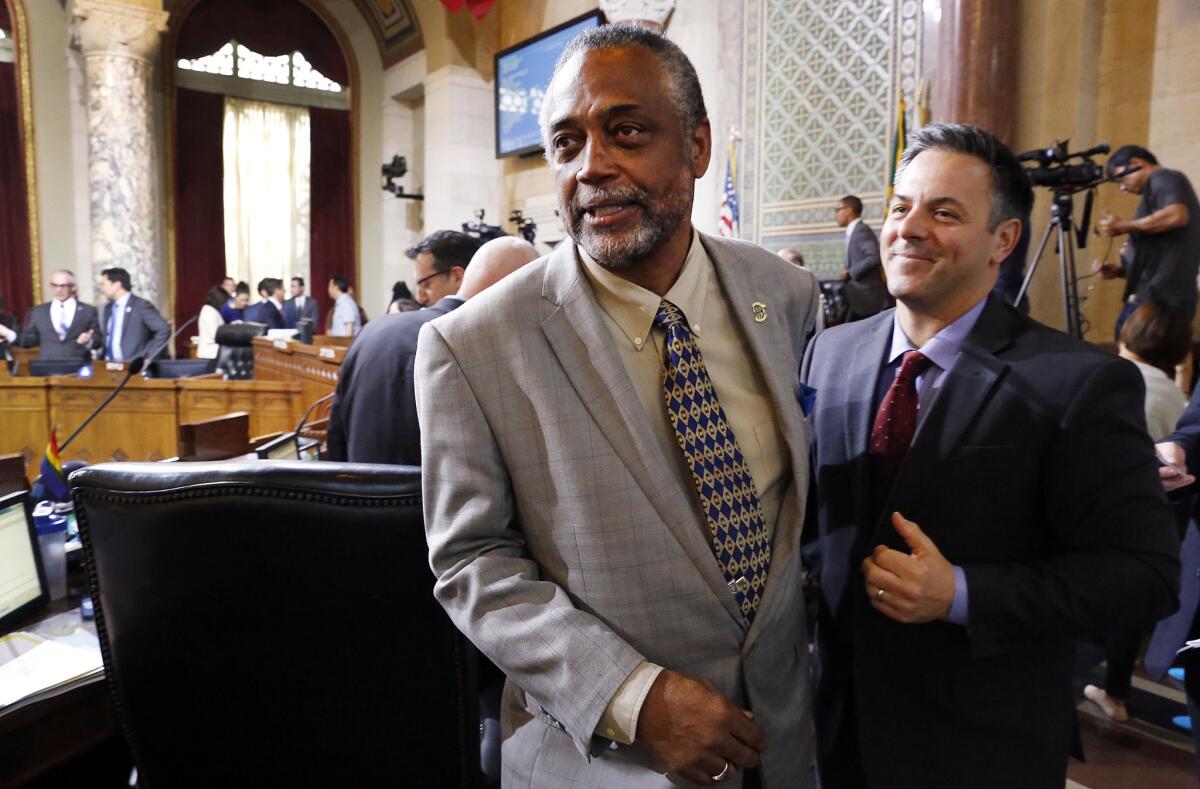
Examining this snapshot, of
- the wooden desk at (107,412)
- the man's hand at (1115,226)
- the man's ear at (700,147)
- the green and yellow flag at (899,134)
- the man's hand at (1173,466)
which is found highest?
the green and yellow flag at (899,134)

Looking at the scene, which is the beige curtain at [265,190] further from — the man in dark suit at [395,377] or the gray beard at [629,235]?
the gray beard at [629,235]

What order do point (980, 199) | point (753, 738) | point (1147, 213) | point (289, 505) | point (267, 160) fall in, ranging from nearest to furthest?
point (753, 738) → point (289, 505) → point (980, 199) → point (1147, 213) → point (267, 160)

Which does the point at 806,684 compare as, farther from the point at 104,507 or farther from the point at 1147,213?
the point at 1147,213

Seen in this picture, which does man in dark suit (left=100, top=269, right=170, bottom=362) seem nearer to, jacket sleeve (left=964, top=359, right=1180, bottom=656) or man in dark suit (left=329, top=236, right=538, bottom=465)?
man in dark suit (left=329, top=236, right=538, bottom=465)

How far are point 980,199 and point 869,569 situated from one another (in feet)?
1.95

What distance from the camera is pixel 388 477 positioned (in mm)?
1050

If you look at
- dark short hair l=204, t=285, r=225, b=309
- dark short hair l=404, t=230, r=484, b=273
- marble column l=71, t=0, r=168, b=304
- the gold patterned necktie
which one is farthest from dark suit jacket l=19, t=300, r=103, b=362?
the gold patterned necktie

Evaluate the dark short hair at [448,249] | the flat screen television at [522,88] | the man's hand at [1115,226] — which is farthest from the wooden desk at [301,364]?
the man's hand at [1115,226]

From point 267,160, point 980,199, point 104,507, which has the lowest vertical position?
point 104,507

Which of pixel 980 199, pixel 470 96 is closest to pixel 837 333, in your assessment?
pixel 980 199

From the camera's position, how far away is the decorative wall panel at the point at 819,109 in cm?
555

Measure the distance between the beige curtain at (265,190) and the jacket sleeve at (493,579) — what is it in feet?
40.9

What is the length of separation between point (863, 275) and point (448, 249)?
8.88 feet

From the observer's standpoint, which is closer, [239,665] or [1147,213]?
[239,665]
